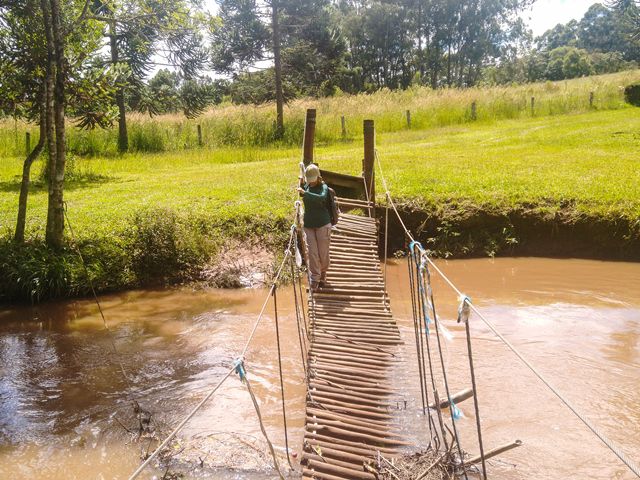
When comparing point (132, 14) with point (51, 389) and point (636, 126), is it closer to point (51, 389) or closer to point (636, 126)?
point (51, 389)

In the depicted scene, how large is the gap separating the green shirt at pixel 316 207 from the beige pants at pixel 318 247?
0.06 metres

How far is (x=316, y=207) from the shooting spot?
550cm

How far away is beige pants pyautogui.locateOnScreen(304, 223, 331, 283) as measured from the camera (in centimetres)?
555

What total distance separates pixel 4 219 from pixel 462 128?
13.9 m

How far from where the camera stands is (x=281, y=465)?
12.5 feet

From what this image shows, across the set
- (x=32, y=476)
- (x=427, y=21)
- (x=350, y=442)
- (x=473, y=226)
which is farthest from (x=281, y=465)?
(x=427, y=21)

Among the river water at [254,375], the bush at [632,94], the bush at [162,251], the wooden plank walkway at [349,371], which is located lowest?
the river water at [254,375]

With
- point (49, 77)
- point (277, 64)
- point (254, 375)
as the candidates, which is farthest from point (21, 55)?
point (277, 64)

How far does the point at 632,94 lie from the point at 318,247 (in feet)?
60.7

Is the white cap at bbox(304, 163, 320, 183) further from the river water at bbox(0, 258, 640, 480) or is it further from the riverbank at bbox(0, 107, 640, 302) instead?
the riverbank at bbox(0, 107, 640, 302)

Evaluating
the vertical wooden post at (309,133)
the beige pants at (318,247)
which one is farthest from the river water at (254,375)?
the vertical wooden post at (309,133)

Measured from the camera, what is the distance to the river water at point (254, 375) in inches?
155

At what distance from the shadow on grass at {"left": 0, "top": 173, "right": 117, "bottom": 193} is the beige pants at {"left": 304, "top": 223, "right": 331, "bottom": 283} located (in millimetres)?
8055

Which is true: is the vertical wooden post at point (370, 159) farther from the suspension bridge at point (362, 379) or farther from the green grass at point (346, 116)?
the green grass at point (346, 116)
